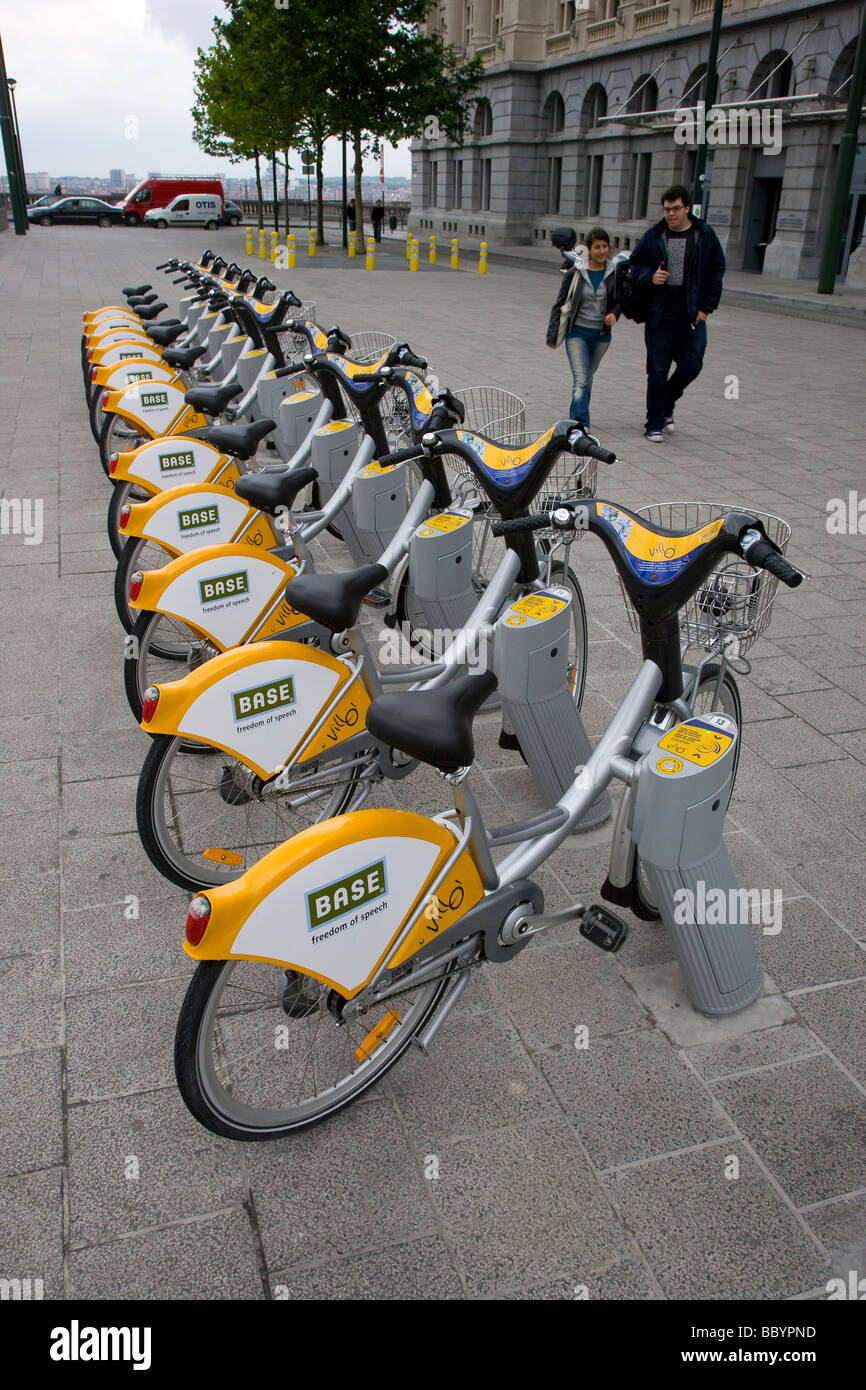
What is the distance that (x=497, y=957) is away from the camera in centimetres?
245

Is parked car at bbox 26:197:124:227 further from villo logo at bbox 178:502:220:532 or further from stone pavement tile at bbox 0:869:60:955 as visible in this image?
stone pavement tile at bbox 0:869:60:955

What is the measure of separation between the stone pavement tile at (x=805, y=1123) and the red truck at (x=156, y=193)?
4128 cm

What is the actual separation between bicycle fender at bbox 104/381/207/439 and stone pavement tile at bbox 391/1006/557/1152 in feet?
14.1

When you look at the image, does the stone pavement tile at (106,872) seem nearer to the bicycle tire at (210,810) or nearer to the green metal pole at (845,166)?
the bicycle tire at (210,810)

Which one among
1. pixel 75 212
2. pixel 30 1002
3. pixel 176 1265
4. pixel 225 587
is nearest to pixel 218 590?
pixel 225 587

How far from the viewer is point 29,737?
3930 mm

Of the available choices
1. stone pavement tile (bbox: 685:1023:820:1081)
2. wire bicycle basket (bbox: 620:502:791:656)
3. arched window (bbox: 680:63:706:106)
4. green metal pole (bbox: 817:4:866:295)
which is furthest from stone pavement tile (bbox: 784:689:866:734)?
arched window (bbox: 680:63:706:106)

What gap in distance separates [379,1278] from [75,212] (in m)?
41.7

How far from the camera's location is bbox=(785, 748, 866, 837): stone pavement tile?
3.59 metres

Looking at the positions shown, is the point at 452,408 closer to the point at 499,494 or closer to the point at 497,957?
the point at 499,494

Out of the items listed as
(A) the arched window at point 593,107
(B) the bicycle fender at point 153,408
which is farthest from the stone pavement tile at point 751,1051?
(A) the arched window at point 593,107
